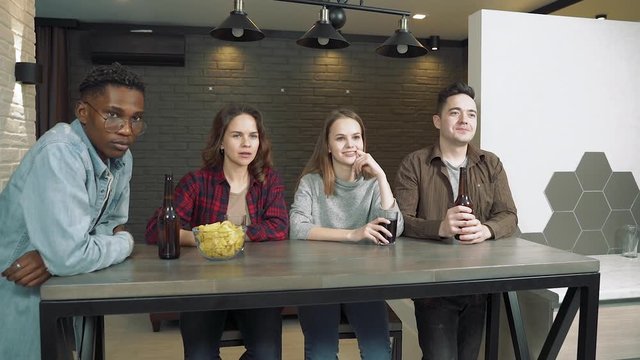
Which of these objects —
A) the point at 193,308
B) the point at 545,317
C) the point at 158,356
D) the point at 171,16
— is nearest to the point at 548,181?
the point at 545,317

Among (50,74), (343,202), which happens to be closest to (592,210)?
(343,202)

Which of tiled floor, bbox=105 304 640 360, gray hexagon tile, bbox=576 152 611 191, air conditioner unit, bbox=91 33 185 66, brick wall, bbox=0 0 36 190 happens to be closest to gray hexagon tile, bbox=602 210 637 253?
gray hexagon tile, bbox=576 152 611 191

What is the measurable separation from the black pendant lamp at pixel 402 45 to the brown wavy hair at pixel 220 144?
0.77 meters

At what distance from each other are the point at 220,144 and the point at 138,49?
10.9ft

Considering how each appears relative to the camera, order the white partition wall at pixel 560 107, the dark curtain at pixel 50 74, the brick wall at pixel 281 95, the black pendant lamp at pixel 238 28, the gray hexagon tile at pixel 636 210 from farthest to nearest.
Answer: the brick wall at pixel 281 95, the dark curtain at pixel 50 74, the gray hexagon tile at pixel 636 210, the white partition wall at pixel 560 107, the black pendant lamp at pixel 238 28

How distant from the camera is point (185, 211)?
1.77 metres

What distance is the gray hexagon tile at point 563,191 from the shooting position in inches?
94.1

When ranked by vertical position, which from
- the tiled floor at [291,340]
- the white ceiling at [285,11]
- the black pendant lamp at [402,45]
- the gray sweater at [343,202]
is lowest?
the tiled floor at [291,340]

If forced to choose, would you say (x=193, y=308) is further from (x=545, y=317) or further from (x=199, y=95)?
(x=199, y=95)

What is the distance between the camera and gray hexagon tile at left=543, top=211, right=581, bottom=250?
7.85ft

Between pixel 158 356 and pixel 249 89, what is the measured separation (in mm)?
2868

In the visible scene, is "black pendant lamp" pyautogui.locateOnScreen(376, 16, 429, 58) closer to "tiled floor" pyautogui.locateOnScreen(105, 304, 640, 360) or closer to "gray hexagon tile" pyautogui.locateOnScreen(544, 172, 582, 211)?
"gray hexagon tile" pyautogui.locateOnScreen(544, 172, 582, 211)

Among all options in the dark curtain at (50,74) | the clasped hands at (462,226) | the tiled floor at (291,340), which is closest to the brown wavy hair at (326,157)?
the clasped hands at (462,226)

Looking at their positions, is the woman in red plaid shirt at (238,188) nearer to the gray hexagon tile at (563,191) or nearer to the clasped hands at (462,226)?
the clasped hands at (462,226)
